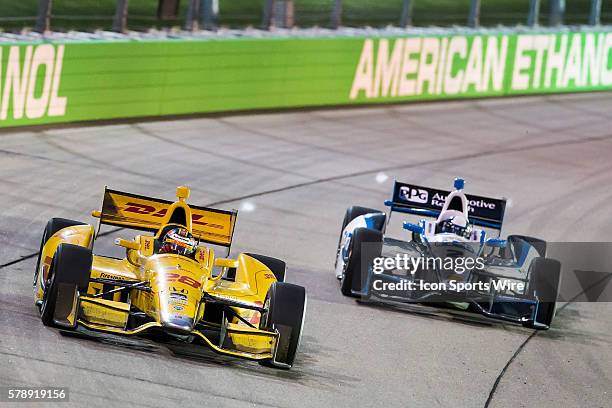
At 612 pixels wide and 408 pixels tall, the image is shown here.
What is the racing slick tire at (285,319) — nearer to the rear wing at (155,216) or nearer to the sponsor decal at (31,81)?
the rear wing at (155,216)

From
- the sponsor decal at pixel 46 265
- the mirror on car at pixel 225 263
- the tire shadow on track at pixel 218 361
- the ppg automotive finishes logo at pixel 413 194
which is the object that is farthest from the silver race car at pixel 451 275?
the sponsor decal at pixel 46 265

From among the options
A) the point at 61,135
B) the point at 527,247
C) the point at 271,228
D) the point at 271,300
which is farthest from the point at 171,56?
the point at 271,300

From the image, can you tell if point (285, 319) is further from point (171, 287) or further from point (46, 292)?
point (46, 292)

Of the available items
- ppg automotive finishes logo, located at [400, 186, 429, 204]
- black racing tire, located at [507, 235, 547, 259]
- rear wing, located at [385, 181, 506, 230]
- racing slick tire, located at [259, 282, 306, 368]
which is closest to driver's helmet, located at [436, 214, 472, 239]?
rear wing, located at [385, 181, 506, 230]

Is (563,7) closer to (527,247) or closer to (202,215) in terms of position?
(527,247)

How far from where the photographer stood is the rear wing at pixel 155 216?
10.8m

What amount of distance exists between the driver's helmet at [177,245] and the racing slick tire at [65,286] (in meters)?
0.87

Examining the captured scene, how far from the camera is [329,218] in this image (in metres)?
15.8

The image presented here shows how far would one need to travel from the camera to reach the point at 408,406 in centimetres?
902

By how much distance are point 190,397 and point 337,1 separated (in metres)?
17.0

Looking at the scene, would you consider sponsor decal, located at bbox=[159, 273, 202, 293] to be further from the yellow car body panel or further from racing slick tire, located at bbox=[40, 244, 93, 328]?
racing slick tire, located at bbox=[40, 244, 93, 328]

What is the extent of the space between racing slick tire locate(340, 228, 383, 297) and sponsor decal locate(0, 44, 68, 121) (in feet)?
25.0
